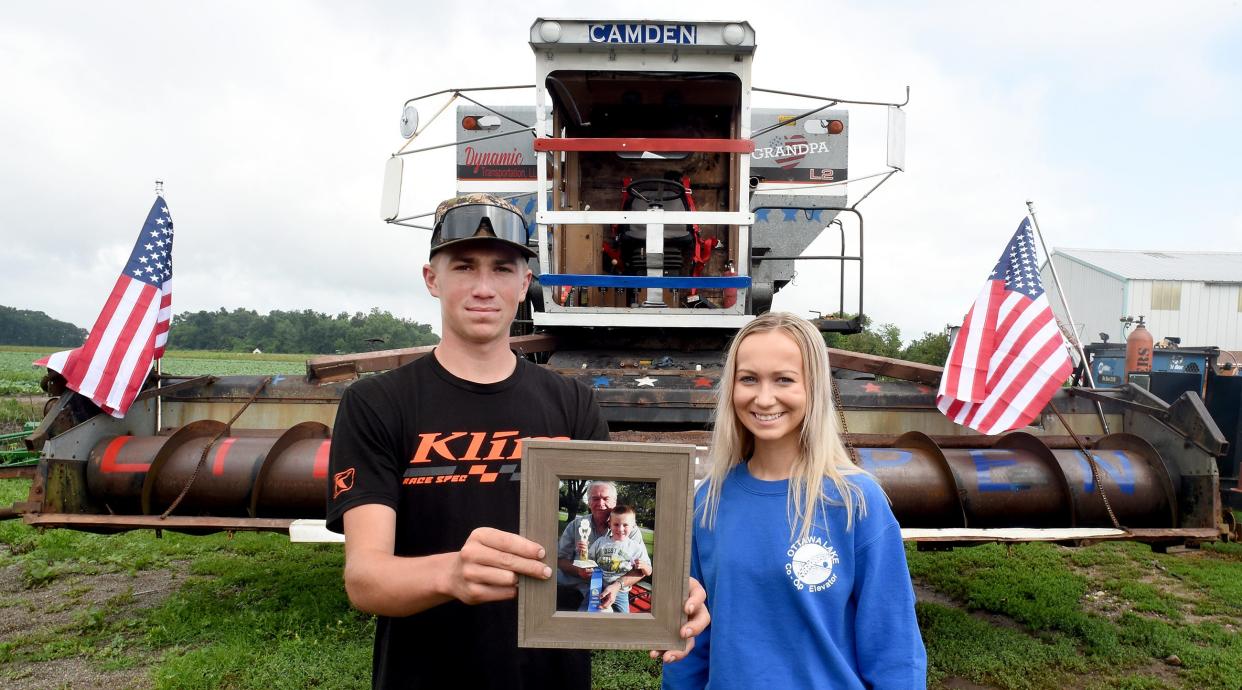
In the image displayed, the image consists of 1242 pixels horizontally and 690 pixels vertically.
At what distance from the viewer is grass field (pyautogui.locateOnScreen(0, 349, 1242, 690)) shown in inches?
156

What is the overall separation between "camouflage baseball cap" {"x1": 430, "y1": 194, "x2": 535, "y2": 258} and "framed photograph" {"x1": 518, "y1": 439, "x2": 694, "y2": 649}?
0.48m

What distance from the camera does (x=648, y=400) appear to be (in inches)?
160

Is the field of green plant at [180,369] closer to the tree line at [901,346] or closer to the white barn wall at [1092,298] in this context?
the tree line at [901,346]

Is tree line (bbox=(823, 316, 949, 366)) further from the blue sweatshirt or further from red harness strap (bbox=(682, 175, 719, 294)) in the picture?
the blue sweatshirt

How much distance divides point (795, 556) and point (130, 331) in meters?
4.18

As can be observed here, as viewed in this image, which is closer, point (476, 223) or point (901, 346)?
point (476, 223)

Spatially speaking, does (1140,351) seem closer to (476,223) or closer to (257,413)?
(257,413)

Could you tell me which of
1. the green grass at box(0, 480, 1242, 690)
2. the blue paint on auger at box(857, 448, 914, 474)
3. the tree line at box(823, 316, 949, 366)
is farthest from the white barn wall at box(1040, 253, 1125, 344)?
the blue paint on auger at box(857, 448, 914, 474)

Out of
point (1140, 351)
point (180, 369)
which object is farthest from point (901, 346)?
point (180, 369)

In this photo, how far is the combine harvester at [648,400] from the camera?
3643 mm

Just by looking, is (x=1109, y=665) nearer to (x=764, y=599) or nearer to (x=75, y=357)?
(x=764, y=599)

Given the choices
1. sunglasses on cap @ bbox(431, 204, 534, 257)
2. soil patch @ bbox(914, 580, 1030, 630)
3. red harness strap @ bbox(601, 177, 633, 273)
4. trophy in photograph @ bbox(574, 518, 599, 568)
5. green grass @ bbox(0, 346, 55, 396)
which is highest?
red harness strap @ bbox(601, 177, 633, 273)

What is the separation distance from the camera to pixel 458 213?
164 cm

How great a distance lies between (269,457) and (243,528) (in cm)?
41
